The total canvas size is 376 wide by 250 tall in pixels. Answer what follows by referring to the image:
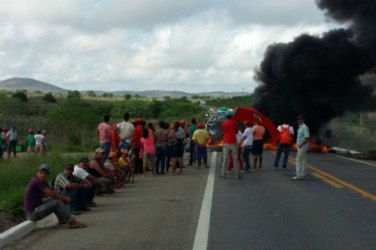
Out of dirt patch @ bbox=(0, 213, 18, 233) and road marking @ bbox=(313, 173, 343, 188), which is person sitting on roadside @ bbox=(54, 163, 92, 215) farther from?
road marking @ bbox=(313, 173, 343, 188)

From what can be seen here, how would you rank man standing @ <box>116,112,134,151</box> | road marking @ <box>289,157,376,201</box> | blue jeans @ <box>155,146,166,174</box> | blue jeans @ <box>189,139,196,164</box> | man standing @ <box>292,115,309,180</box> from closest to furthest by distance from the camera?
road marking @ <box>289,157,376,201</box>
man standing @ <box>292,115,309,180</box>
man standing @ <box>116,112,134,151</box>
blue jeans @ <box>155,146,166,174</box>
blue jeans @ <box>189,139,196,164</box>

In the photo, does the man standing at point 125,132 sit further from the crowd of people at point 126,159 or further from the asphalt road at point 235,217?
the asphalt road at point 235,217

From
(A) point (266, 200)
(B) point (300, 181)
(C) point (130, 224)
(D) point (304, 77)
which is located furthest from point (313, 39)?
(C) point (130, 224)

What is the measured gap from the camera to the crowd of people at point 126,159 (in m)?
9.15

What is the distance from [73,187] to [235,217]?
2.91 meters

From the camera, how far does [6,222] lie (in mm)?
9445

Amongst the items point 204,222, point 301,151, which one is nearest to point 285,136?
point 301,151

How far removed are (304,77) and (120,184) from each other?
2074 centimetres

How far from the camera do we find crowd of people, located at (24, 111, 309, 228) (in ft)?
30.0

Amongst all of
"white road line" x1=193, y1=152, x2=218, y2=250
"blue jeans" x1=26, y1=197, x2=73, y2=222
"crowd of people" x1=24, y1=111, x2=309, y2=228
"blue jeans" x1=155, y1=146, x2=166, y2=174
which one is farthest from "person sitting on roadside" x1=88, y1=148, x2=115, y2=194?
"blue jeans" x1=155, y1=146, x2=166, y2=174

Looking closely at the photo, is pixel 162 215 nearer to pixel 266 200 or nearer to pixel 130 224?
pixel 130 224

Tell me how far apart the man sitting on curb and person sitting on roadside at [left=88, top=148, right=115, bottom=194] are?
3.96 m

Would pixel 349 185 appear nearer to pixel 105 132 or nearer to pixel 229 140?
pixel 229 140

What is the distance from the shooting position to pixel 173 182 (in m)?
15.6
